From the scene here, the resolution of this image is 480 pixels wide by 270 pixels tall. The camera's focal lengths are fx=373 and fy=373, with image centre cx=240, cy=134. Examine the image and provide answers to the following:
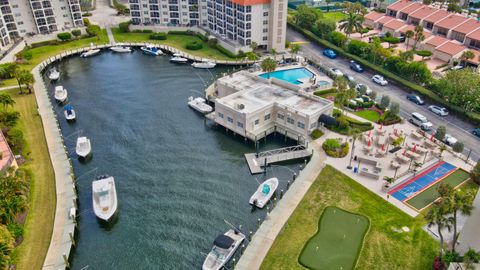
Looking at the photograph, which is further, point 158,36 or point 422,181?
point 158,36

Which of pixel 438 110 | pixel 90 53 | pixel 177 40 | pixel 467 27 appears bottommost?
pixel 438 110

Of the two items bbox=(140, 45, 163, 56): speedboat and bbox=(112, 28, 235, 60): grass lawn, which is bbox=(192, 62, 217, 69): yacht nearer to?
bbox=(112, 28, 235, 60): grass lawn

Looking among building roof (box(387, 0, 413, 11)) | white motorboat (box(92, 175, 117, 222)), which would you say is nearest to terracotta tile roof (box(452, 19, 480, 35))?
building roof (box(387, 0, 413, 11))

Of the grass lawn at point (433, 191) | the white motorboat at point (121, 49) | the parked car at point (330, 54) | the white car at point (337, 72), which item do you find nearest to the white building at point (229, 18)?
the parked car at point (330, 54)

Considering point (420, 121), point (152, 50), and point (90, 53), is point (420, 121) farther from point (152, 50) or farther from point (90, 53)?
point (90, 53)

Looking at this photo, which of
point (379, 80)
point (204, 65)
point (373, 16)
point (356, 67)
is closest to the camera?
point (379, 80)

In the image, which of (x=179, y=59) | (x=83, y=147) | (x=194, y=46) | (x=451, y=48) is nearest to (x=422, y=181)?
(x=451, y=48)

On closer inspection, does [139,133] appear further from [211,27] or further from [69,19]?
[69,19]
